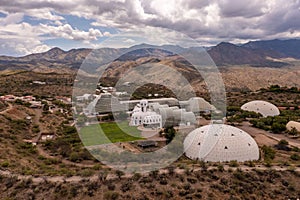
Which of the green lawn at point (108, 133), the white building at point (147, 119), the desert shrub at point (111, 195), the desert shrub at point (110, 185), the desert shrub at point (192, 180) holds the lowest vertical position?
the desert shrub at point (111, 195)

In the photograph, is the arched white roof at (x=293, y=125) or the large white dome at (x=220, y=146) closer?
the large white dome at (x=220, y=146)

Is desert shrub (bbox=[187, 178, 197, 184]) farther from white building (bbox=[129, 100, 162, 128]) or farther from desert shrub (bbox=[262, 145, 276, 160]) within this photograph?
white building (bbox=[129, 100, 162, 128])

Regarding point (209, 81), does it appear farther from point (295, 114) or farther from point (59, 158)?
point (59, 158)

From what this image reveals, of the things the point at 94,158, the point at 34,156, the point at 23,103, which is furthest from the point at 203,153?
the point at 23,103

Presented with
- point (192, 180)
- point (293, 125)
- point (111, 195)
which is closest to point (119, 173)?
point (111, 195)

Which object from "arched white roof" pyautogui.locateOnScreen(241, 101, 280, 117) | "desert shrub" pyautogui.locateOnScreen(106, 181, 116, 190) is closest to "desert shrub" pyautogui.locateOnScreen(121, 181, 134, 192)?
"desert shrub" pyautogui.locateOnScreen(106, 181, 116, 190)

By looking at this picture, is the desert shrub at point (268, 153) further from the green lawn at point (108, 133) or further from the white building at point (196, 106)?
the white building at point (196, 106)

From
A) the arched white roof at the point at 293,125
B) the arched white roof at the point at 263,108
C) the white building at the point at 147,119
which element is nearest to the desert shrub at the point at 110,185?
the white building at the point at 147,119
